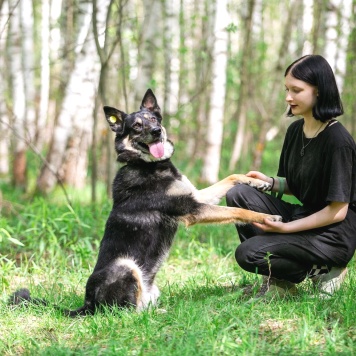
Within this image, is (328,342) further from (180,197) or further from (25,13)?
(25,13)

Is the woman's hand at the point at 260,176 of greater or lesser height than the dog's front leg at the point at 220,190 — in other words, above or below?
above

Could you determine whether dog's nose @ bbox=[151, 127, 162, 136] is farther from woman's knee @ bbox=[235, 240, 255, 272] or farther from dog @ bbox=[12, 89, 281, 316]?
woman's knee @ bbox=[235, 240, 255, 272]

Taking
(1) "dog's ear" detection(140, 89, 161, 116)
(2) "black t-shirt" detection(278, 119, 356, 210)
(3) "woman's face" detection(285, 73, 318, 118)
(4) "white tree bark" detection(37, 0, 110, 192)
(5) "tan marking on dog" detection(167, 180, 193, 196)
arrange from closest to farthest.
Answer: (2) "black t-shirt" detection(278, 119, 356, 210) < (3) "woman's face" detection(285, 73, 318, 118) < (5) "tan marking on dog" detection(167, 180, 193, 196) < (1) "dog's ear" detection(140, 89, 161, 116) < (4) "white tree bark" detection(37, 0, 110, 192)

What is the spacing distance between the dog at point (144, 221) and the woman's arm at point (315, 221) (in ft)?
0.44

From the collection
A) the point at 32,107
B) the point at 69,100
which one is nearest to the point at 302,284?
the point at 69,100

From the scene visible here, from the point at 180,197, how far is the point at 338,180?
4.09 feet

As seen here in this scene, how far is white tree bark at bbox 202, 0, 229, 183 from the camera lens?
30.1ft

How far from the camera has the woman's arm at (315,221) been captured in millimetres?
3629

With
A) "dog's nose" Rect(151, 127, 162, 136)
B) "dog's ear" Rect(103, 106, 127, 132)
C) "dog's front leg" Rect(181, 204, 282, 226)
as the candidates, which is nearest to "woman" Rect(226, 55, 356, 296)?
"dog's front leg" Rect(181, 204, 282, 226)

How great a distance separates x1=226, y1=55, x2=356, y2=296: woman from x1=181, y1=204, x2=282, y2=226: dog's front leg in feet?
0.36

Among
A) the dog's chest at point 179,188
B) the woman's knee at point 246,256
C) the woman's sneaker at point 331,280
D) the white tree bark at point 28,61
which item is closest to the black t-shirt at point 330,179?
the woman's sneaker at point 331,280

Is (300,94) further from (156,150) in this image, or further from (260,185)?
(156,150)

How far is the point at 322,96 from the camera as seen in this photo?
3.67m

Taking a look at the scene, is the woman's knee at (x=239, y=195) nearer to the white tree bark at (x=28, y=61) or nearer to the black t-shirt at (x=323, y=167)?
the black t-shirt at (x=323, y=167)
